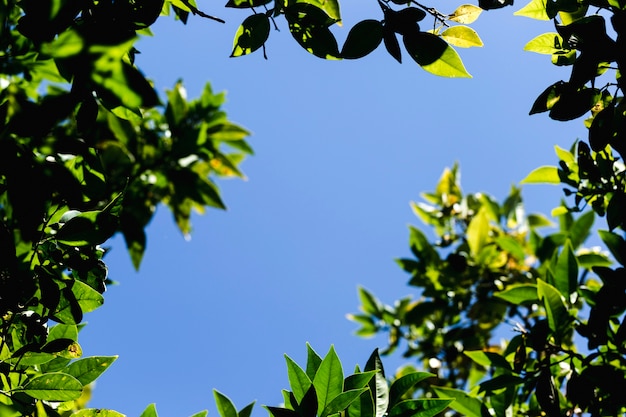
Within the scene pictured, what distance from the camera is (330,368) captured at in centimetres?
137

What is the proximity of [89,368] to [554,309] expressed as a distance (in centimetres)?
Result: 150

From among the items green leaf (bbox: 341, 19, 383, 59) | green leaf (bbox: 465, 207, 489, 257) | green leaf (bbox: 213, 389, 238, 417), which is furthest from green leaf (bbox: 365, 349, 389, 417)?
green leaf (bbox: 465, 207, 489, 257)

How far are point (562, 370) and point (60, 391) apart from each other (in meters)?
1.92

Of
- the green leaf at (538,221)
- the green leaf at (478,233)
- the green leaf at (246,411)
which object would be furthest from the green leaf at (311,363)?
the green leaf at (538,221)

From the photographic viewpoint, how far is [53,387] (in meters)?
1.30

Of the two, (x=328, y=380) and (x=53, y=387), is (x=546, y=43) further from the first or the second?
(x=53, y=387)

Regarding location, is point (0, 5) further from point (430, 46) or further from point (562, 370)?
point (562, 370)

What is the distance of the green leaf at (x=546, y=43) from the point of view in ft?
4.65

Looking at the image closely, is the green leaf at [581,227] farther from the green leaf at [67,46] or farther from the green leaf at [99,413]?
the green leaf at [67,46]

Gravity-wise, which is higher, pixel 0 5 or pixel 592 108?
pixel 592 108

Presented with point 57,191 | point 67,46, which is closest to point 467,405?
point 57,191

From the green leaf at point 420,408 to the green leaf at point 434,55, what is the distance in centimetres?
83

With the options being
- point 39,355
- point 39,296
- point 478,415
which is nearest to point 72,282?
point 39,296

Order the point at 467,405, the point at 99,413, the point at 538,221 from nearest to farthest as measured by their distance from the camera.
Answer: the point at 99,413
the point at 467,405
the point at 538,221
